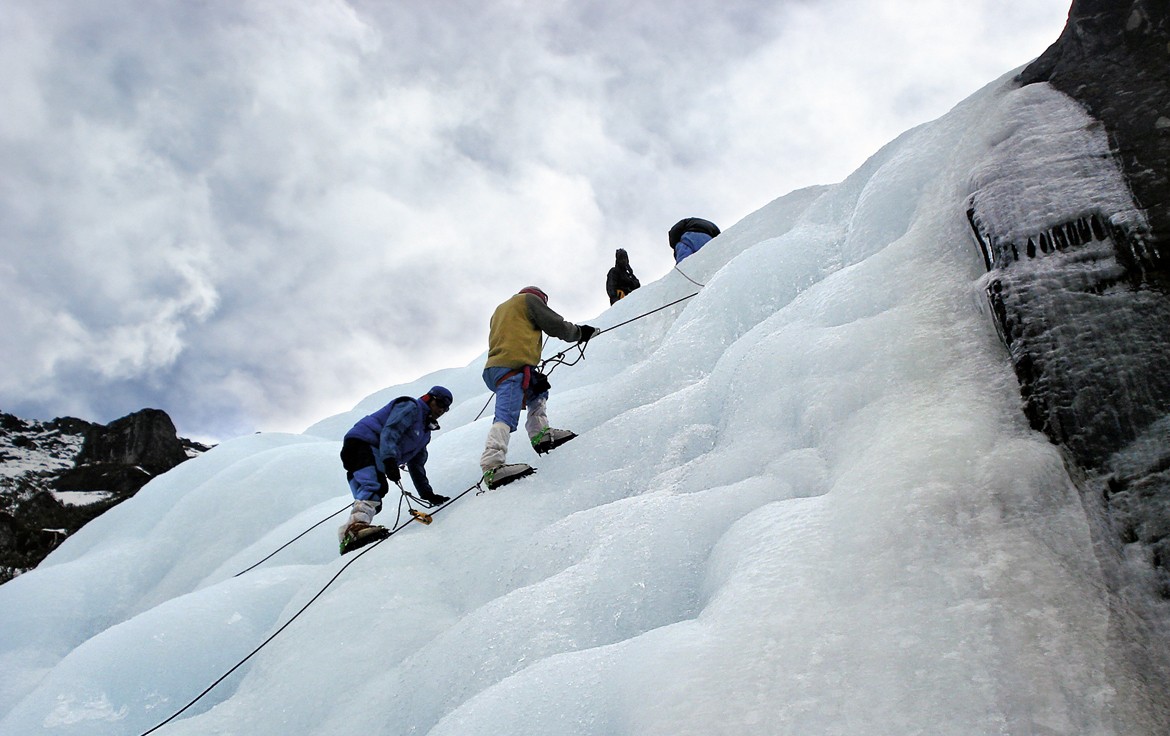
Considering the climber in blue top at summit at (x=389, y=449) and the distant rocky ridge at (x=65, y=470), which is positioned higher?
the distant rocky ridge at (x=65, y=470)

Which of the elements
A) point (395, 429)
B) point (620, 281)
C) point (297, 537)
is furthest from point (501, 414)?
point (620, 281)

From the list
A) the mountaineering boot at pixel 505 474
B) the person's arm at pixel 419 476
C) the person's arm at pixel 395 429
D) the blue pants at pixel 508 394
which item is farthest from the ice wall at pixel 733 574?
the person's arm at pixel 395 429

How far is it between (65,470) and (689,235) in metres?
19.7

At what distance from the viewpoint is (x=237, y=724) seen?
281 centimetres

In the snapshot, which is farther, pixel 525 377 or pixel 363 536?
pixel 525 377

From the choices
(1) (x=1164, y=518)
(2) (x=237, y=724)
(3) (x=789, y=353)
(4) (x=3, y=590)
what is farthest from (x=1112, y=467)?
(4) (x=3, y=590)

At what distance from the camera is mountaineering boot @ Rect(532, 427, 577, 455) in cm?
445

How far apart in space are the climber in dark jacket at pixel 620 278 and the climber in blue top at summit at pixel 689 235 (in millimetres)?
1422

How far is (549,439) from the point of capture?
4465 mm

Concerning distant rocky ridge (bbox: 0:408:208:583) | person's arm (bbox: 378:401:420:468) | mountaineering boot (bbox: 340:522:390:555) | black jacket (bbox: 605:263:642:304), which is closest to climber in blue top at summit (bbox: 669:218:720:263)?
black jacket (bbox: 605:263:642:304)

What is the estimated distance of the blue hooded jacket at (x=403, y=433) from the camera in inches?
175

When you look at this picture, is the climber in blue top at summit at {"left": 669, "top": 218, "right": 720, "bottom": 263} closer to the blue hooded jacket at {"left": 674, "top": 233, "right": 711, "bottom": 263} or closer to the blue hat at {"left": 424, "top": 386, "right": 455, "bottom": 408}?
the blue hooded jacket at {"left": 674, "top": 233, "right": 711, "bottom": 263}

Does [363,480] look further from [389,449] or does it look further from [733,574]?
[733,574]

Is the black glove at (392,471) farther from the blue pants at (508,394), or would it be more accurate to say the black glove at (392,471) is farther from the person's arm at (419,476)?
the blue pants at (508,394)
